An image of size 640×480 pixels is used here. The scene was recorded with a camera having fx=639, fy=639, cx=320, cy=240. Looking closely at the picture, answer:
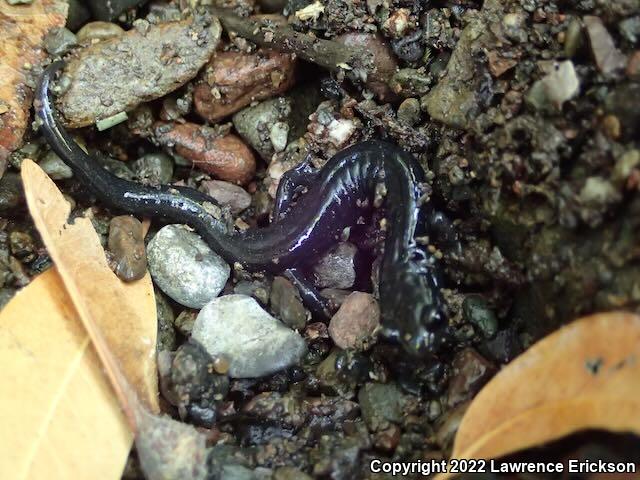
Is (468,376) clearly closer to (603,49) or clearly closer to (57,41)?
(603,49)

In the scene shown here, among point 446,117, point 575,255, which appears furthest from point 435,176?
point 575,255

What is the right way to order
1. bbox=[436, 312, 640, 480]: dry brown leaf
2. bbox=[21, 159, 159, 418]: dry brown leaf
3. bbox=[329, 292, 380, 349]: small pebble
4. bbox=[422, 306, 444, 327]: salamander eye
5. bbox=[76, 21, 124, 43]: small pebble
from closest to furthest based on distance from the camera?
bbox=[436, 312, 640, 480]: dry brown leaf → bbox=[21, 159, 159, 418]: dry brown leaf → bbox=[422, 306, 444, 327]: salamander eye → bbox=[329, 292, 380, 349]: small pebble → bbox=[76, 21, 124, 43]: small pebble

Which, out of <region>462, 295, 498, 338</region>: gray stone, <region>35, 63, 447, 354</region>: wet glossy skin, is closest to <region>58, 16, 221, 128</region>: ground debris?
<region>35, 63, 447, 354</region>: wet glossy skin

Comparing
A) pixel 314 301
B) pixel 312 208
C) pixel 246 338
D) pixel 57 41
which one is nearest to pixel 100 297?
pixel 246 338

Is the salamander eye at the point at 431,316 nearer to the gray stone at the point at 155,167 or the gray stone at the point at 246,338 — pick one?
the gray stone at the point at 246,338

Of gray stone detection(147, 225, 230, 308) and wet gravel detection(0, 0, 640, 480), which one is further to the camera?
gray stone detection(147, 225, 230, 308)

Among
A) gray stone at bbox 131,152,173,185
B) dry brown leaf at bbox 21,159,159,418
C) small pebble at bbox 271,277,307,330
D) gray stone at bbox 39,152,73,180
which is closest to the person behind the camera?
dry brown leaf at bbox 21,159,159,418

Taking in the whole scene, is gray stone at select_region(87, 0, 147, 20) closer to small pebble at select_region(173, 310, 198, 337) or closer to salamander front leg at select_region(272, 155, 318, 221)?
salamander front leg at select_region(272, 155, 318, 221)

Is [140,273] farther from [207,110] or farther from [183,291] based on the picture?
[207,110]
